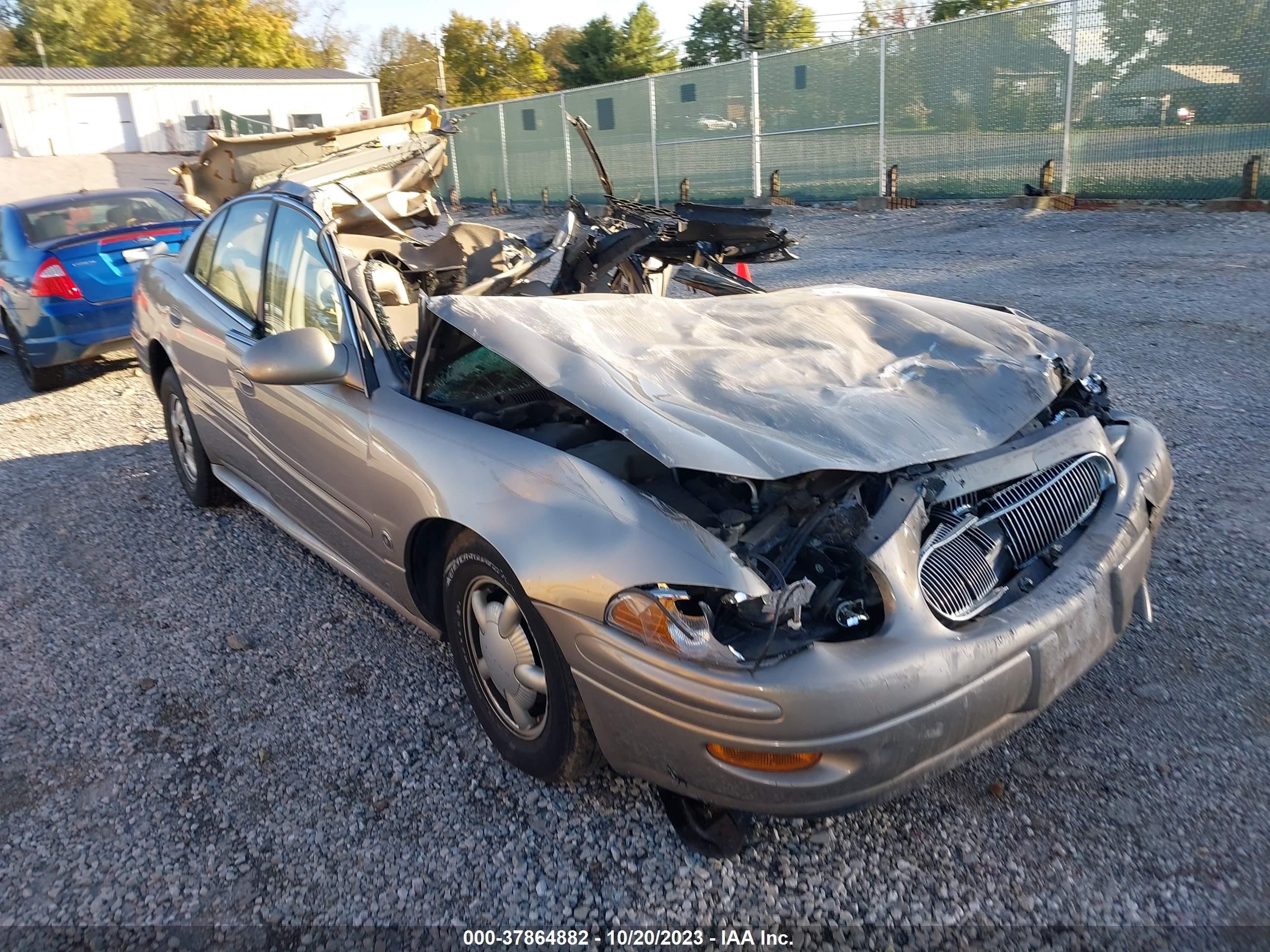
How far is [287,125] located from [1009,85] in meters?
32.7

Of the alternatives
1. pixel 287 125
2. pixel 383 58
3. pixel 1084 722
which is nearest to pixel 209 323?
pixel 1084 722

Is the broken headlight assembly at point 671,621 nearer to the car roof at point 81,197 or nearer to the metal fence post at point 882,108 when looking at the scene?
the car roof at point 81,197

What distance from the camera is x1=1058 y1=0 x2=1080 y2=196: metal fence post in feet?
43.3

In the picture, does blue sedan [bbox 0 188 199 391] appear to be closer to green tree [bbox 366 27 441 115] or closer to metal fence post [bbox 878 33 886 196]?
metal fence post [bbox 878 33 886 196]

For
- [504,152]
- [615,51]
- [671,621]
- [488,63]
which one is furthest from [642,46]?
[671,621]

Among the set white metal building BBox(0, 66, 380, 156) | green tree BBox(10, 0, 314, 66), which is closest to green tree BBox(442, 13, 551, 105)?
green tree BBox(10, 0, 314, 66)

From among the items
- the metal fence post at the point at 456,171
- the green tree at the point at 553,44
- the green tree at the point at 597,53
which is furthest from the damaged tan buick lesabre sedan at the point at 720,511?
the green tree at the point at 553,44

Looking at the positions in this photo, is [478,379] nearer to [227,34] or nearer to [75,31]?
[227,34]

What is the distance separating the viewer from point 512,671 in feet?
9.23

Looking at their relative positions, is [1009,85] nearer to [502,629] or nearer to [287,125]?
[502,629]

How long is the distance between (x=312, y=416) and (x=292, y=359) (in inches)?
17.9

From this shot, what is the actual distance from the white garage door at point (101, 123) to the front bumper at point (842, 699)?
41800 mm

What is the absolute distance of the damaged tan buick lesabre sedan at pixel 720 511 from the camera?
90.0 inches

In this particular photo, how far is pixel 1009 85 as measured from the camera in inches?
550
